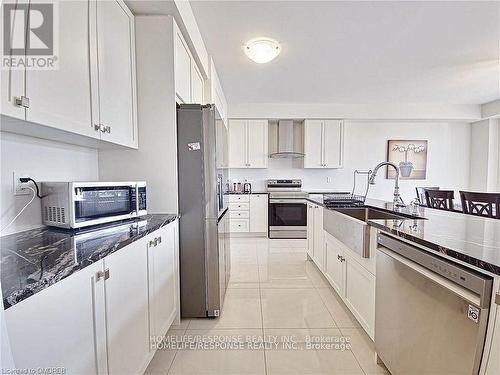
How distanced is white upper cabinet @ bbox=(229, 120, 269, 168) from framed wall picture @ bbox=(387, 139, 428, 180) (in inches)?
108

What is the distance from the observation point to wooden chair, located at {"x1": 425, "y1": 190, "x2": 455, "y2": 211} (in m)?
3.18

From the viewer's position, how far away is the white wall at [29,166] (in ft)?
4.17

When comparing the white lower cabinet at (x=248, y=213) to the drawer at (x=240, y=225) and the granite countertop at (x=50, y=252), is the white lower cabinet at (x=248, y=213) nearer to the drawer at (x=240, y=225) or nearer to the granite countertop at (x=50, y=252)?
the drawer at (x=240, y=225)

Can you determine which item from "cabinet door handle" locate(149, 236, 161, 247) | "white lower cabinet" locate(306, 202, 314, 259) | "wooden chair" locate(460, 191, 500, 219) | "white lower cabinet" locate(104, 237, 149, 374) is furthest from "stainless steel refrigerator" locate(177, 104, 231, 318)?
"wooden chair" locate(460, 191, 500, 219)

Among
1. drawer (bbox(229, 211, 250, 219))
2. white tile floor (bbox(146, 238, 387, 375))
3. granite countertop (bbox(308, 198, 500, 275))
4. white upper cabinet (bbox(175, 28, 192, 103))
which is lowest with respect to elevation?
white tile floor (bbox(146, 238, 387, 375))

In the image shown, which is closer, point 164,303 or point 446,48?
point 164,303

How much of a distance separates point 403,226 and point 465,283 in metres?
0.56

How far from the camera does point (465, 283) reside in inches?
36.4

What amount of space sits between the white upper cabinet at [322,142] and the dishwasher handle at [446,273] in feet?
12.9

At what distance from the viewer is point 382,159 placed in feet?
18.4

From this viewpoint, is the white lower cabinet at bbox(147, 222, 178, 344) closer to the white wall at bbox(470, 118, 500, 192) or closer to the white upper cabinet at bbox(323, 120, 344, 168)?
the white upper cabinet at bbox(323, 120, 344, 168)

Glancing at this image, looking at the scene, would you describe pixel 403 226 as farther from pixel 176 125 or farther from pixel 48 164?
pixel 48 164

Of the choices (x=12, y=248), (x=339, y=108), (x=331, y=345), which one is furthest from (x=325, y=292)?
(x=339, y=108)

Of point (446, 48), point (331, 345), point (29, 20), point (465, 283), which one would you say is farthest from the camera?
point (446, 48)
